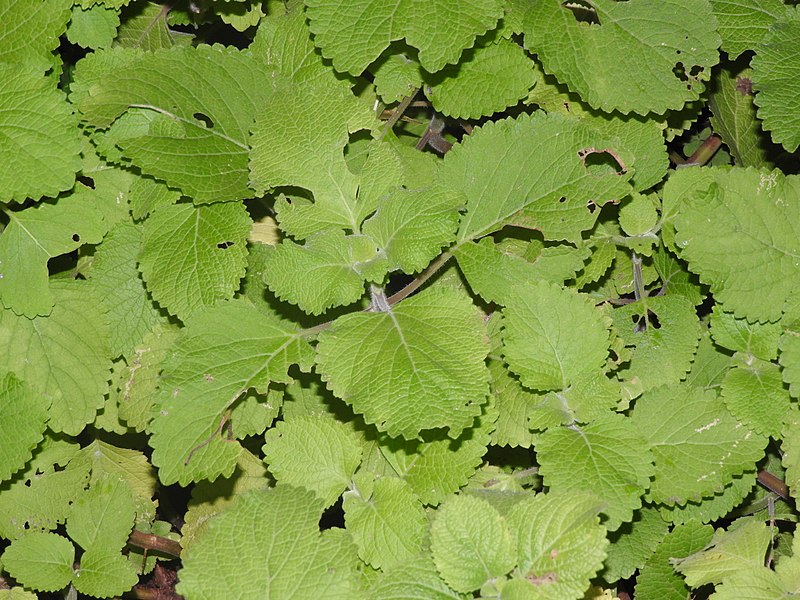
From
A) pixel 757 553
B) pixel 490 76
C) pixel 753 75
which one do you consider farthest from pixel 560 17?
pixel 757 553

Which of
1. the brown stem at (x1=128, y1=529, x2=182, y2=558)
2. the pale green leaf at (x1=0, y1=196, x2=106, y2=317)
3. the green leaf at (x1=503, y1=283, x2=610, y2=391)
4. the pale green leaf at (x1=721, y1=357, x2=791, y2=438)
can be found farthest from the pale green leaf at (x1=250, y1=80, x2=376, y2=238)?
the brown stem at (x1=128, y1=529, x2=182, y2=558)

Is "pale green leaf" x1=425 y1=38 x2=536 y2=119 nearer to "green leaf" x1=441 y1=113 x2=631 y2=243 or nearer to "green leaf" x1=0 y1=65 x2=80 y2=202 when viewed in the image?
"green leaf" x1=441 y1=113 x2=631 y2=243

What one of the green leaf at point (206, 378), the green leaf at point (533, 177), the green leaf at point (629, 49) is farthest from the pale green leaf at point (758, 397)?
the green leaf at point (206, 378)

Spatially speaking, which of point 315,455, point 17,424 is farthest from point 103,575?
point 315,455

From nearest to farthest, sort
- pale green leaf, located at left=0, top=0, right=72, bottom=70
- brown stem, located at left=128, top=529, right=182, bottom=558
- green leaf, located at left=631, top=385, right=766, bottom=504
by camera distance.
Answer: green leaf, located at left=631, top=385, right=766, bottom=504
pale green leaf, located at left=0, top=0, right=72, bottom=70
brown stem, located at left=128, top=529, right=182, bottom=558

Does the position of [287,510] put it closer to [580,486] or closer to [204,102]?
[580,486]

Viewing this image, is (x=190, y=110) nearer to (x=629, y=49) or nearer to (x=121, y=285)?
(x=121, y=285)
